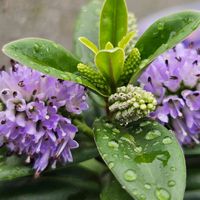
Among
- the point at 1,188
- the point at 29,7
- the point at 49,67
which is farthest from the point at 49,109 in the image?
the point at 29,7

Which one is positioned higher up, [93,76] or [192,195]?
[93,76]

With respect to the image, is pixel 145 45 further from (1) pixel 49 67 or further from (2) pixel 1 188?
(2) pixel 1 188

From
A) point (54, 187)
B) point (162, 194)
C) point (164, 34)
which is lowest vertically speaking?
point (54, 187)

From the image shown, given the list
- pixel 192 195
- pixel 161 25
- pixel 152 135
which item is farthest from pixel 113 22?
pixel 192 195

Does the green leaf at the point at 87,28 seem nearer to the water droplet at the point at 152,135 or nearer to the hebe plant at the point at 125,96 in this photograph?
the hebe plant at the point at 125,96

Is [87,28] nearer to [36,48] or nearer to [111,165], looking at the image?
[36,48]

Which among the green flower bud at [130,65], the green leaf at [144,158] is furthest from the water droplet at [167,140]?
the green flower bud at [130,65]
